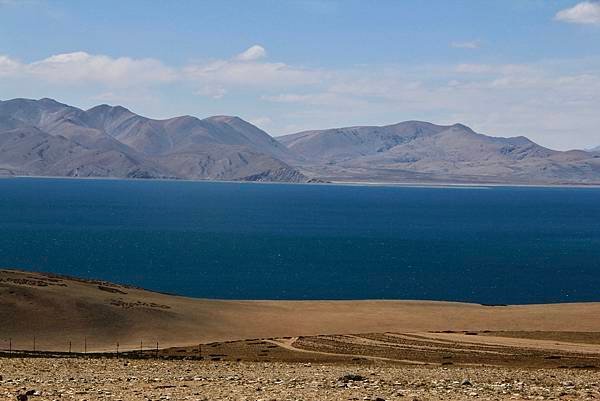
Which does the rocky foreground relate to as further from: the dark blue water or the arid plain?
the dark blue water

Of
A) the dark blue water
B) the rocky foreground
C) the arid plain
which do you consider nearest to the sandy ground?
the arid plain

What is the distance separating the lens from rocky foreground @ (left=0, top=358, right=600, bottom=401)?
2195 cm

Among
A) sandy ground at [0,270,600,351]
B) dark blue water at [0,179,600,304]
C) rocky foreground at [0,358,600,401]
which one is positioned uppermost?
rocky foreground at [0,358,600,401]

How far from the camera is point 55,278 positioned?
281ft

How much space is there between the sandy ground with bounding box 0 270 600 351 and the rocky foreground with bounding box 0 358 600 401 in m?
31.1

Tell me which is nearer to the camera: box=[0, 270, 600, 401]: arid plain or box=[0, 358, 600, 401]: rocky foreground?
box=[0, 358, 600, 401]: rocky foreground

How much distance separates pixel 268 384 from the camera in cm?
2498

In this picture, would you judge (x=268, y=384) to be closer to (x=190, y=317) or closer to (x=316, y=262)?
(x=190, y=317)

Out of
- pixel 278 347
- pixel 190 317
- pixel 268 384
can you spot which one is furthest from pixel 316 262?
pixel 268 384

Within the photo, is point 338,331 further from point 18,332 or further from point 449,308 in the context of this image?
point 18,332

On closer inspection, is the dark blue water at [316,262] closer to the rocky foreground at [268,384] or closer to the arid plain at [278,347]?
the arid plain at [278,347]

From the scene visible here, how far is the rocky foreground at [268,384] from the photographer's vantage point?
21953mm

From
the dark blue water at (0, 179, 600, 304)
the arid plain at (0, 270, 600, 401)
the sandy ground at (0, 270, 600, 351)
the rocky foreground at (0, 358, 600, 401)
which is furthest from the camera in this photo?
the dark blue water at (0, 179, 600, 304)

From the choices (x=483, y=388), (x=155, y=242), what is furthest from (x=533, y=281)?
(x=483, y=388)
